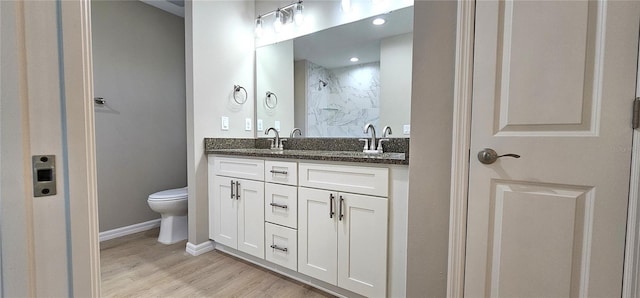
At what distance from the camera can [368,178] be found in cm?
142

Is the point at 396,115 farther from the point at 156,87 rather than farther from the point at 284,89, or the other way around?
Answer: the point at 156,87

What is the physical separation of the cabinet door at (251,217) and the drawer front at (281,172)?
10cm

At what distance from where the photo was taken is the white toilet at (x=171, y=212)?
234 centimetres

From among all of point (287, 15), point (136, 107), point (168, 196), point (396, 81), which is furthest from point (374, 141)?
point (136, 107)

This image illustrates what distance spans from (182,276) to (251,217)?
59 centimetres

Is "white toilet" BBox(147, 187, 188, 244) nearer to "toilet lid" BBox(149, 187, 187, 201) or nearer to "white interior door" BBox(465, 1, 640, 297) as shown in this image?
"toilet lid" BBox(149, 187, 187, 201)

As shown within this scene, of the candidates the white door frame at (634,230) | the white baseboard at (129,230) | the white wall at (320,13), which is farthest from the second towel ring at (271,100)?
the white door frame at (634,230)

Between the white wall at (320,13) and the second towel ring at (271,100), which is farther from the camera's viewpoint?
the second towel ring at (271,100)

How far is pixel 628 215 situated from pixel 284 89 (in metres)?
2.24

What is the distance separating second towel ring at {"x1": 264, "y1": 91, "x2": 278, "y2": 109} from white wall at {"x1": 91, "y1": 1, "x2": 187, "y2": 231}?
1133 mm

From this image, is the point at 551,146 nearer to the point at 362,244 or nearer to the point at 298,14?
the point at 362,244

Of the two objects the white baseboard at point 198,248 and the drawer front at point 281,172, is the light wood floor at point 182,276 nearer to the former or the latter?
the white baseboard at point 198,248

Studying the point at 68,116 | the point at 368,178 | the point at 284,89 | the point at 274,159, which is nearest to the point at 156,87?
the point at 284,89

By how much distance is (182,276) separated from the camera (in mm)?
1837
